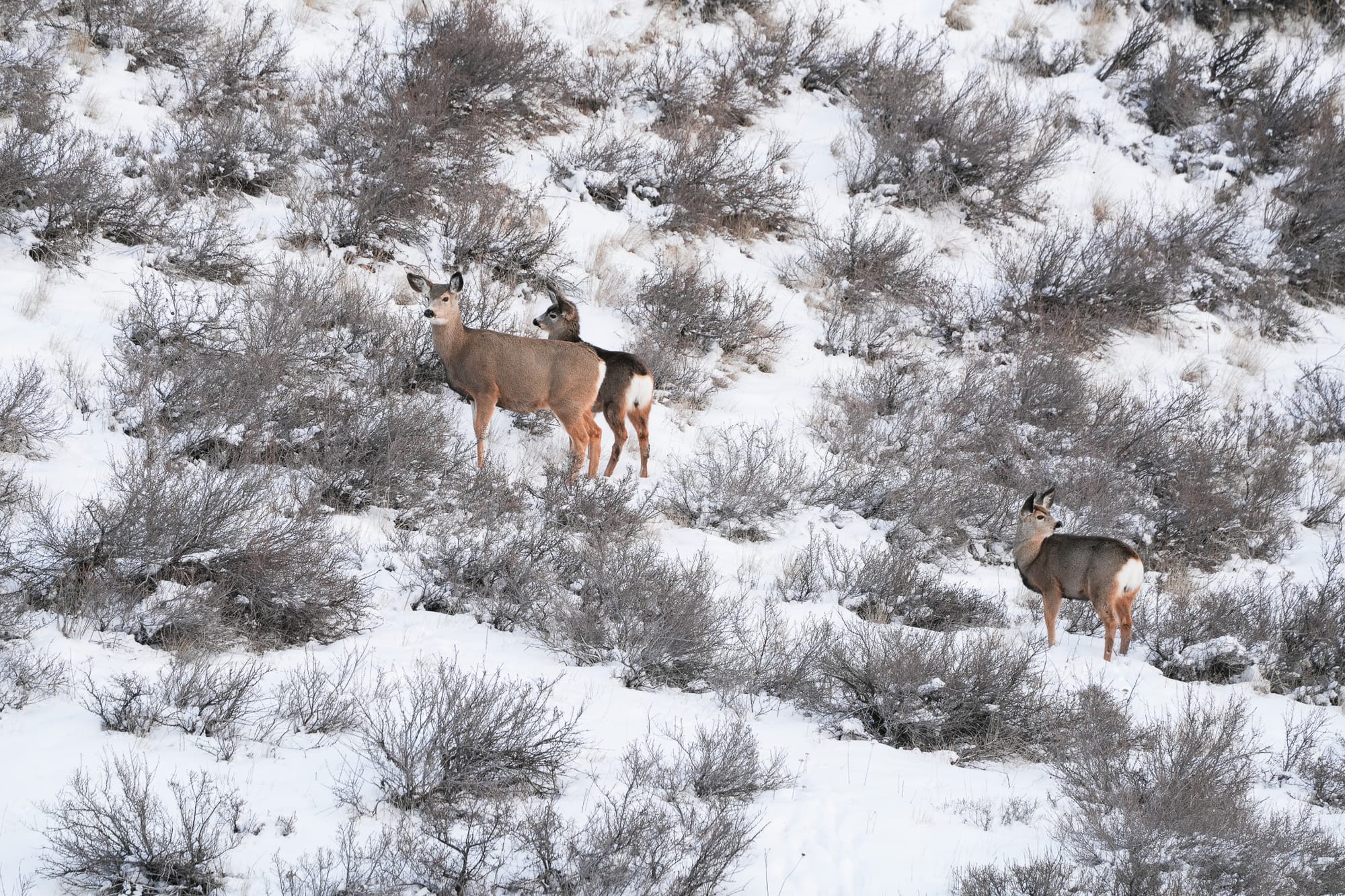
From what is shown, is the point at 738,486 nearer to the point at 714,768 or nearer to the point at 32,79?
the point at 714,768

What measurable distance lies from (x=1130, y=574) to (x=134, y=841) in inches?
258

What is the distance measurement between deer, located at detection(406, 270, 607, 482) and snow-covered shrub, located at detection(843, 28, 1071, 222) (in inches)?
281

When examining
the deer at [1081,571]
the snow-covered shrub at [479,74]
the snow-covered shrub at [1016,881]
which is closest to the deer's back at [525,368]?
the deer at [1081,571]

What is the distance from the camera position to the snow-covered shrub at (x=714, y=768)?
5.53 m

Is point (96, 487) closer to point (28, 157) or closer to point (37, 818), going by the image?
point (37, 818)

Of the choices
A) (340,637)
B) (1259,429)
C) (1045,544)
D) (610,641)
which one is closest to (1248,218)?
(1259,429)

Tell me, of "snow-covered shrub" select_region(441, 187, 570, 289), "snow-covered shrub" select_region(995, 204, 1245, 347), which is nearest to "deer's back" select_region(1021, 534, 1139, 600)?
"snow-covered shrub" select_region(995, 204, 1245, 347)

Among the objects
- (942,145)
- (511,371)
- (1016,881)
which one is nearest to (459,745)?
(1016,881)

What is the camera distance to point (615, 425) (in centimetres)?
990

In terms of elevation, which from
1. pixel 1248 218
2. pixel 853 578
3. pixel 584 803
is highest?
pixel 1248 218

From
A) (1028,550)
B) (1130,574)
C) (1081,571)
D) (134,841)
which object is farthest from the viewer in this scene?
(1028,550)

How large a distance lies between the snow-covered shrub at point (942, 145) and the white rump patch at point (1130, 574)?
26.8 ft

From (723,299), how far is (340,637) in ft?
22.9

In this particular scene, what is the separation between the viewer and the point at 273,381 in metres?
8.82
